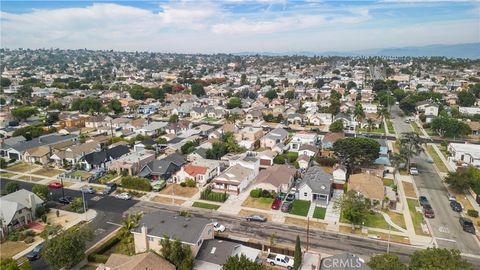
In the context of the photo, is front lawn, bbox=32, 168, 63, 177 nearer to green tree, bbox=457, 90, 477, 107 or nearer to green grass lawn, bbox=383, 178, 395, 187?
green grass lawn, bbox=383, 178, 395, 187

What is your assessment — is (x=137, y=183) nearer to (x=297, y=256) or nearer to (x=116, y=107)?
(x=297, y=256)

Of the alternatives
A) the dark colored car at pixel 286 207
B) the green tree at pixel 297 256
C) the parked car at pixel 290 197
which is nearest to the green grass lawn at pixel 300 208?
the dark colored car at pixel 286 207

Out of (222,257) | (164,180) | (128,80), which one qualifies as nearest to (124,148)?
(164,180)

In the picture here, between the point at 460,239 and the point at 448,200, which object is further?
the point at 448,200

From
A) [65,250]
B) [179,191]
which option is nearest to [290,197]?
[179,191]

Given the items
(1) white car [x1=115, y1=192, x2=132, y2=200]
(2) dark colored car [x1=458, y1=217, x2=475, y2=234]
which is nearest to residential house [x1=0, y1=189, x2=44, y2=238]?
(1) white car [x1=115, y1=192, x2=132, y2=200]

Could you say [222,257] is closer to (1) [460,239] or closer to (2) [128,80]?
(1) [460,239]
